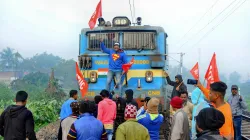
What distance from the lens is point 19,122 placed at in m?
4.93

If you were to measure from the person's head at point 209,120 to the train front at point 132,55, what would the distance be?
628 centimetres

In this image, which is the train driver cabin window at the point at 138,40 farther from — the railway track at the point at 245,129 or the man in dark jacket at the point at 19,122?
the man in dark jacket at the point at 19,122

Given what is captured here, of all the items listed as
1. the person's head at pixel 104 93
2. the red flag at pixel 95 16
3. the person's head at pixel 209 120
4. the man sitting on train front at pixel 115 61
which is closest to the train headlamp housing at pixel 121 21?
the red flag at pixel 95 16

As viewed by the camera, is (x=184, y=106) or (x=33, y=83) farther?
(x=33, y=83)

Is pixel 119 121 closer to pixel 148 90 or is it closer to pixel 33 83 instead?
pixel 148 90

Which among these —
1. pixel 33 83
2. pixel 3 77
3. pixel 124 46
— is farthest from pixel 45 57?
pixel 124 46

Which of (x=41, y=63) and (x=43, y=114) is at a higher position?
(x=41, y=63)

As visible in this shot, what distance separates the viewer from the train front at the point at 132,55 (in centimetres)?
954

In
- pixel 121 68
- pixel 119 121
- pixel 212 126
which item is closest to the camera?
pixel 212 126

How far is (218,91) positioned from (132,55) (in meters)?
5.62

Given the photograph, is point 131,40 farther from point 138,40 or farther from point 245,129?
point 245,129

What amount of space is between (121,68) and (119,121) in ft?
5.61

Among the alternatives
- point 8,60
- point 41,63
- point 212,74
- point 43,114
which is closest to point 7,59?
point 8,60

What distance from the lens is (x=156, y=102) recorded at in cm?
500
